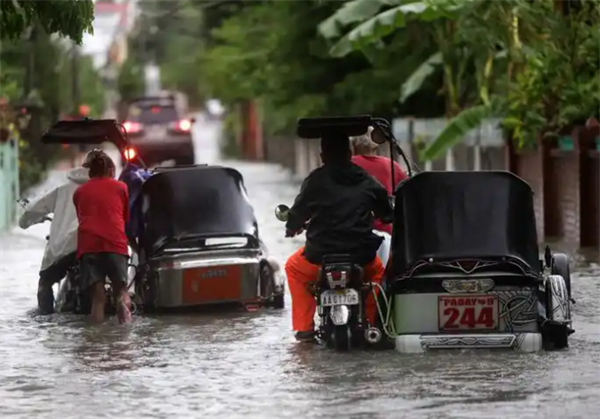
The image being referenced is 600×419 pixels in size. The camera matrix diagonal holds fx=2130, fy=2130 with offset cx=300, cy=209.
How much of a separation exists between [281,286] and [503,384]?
571cm

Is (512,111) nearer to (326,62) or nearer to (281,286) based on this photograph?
(281,286)

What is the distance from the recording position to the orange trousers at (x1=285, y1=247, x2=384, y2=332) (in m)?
14.6

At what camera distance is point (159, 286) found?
1734cm

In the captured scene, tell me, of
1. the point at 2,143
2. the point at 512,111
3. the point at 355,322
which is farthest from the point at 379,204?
the point at 2,143

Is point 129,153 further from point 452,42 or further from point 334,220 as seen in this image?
point 452,42

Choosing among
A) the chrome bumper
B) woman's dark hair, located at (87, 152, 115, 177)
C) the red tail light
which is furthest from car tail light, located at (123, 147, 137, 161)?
the red tail light

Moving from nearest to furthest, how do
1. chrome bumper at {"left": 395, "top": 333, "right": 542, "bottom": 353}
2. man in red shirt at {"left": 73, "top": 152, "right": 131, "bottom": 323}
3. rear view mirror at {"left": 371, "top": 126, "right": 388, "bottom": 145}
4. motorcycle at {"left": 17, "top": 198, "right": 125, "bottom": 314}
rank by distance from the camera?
1. chrome bumper at {"left": 395, "top": 333, "right": 542, "bottom": 353}
2. rear view mirror at {"left": 371, "top": 126, "right": 388, "bottom": 145}
3. man in red shirt at {"left": 73, "top": 152, "right": 131, "bottom": 323}
4. motorcycle at {"left": 17, "top": 198, "right": 125, "bottom": 314}

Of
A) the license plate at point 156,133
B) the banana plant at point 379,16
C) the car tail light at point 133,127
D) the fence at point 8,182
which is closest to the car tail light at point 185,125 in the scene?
the license plate at point 156,133

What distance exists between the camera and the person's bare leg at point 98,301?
55.4 ft

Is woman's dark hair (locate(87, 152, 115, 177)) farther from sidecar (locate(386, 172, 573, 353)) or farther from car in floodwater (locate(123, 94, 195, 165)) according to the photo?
car in floodwater (locate(123, 94, 195, 165))

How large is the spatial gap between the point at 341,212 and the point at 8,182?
695 inches

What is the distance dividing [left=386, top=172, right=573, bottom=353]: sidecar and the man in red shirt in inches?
125

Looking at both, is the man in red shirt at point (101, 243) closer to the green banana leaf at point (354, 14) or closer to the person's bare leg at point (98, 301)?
the person's bare leg at point (98, 301)

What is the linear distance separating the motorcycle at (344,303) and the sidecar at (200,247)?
10.2 ft
